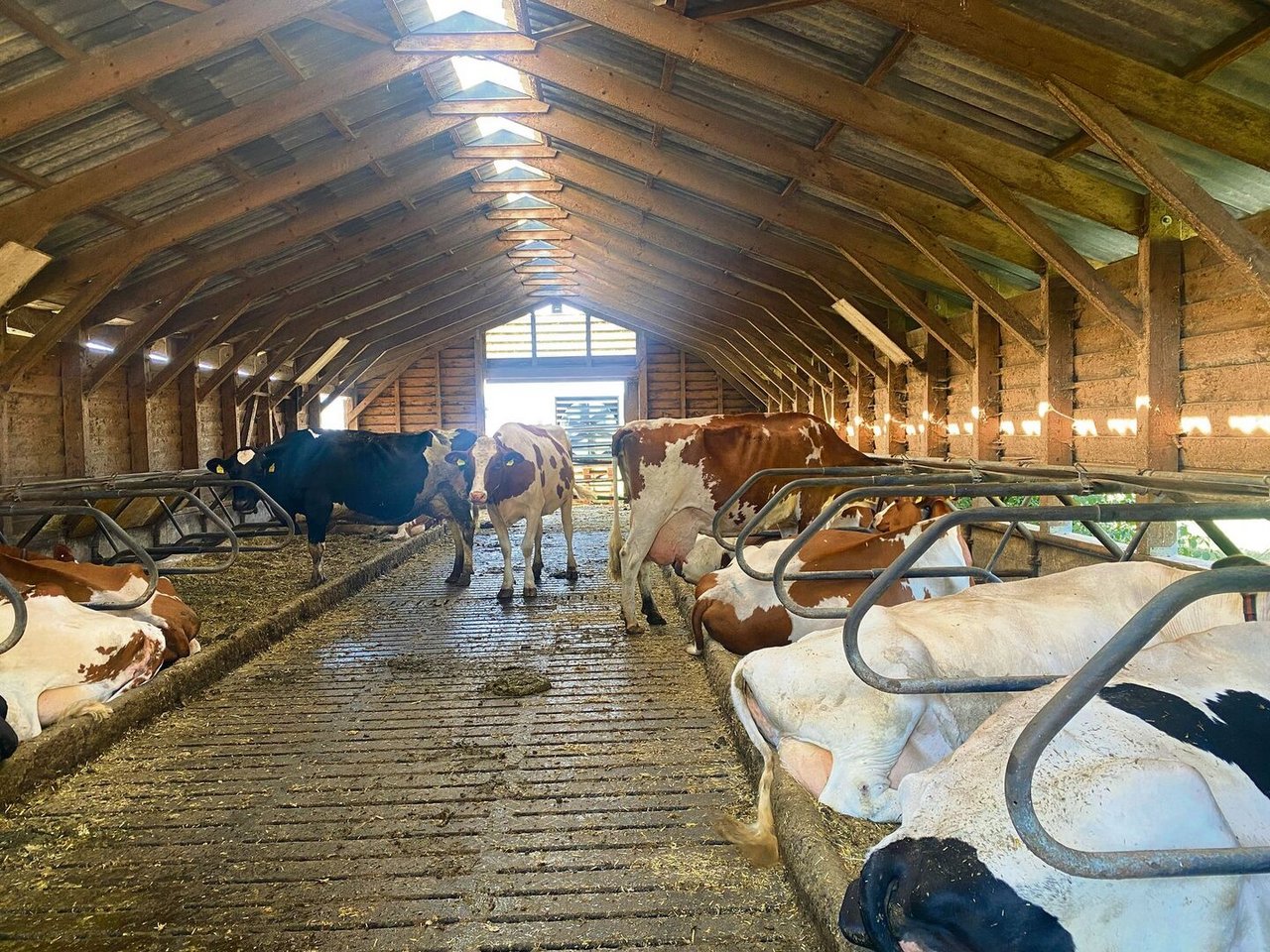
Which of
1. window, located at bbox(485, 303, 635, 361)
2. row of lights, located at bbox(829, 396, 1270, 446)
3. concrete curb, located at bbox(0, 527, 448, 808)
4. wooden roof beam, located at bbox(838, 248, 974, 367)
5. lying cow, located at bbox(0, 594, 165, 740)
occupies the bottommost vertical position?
concrete curb, located at bbox(0, 527, 448, 808)

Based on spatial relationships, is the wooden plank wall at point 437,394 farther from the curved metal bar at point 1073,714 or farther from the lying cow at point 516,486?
the curved metal bar at point 1073,714

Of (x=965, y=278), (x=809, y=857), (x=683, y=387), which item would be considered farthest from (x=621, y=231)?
(x=809, y=857)

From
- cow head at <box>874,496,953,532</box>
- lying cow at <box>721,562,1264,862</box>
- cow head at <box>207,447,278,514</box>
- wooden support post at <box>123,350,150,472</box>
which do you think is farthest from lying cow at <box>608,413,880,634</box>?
wooden support post at <box>123,350,150,472</box>

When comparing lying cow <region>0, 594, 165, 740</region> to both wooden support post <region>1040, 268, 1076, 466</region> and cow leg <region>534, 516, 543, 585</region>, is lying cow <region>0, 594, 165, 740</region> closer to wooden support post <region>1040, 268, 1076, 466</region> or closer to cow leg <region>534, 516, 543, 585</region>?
cow leg <region>534, 516, 543, 585</region>

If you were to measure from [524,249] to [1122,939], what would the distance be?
16679 mm

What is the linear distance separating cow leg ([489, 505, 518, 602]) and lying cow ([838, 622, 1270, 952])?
6.65 metres

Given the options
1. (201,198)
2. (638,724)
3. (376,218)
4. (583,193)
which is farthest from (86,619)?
(583,193)

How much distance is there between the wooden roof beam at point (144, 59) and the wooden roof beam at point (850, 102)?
6.34ft

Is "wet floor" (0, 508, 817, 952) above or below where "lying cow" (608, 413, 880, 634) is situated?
below

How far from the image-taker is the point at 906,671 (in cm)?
264

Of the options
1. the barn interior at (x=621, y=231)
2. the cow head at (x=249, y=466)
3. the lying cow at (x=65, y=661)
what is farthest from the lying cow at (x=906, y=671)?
the cow head at (x=249, y=466)

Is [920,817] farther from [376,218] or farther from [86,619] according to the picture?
[376,218]

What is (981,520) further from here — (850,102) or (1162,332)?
(1162,332)

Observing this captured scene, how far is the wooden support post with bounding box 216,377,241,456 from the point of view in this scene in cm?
1454
